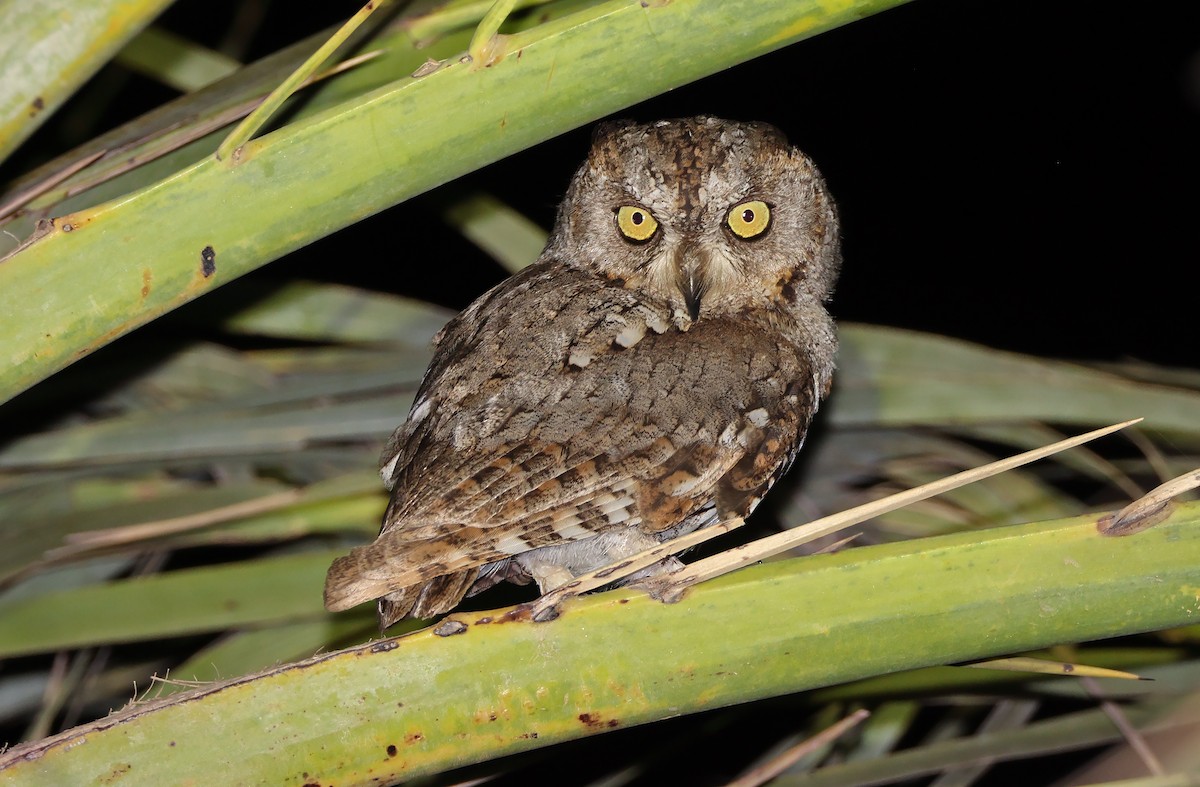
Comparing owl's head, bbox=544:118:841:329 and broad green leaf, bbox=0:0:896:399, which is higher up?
owl's head, bbox=544:118:841:329

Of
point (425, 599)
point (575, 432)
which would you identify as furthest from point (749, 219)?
point (425, 599)

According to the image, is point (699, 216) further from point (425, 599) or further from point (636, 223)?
point (425, 599)

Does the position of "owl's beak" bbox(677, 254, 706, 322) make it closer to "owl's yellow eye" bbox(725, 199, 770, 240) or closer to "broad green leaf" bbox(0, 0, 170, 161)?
"owl's yellow eye" bbox(725, 199, 770, 240)

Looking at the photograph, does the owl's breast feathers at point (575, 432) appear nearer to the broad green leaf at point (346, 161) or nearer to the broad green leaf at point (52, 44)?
the broad green leaf at point (346, 161)

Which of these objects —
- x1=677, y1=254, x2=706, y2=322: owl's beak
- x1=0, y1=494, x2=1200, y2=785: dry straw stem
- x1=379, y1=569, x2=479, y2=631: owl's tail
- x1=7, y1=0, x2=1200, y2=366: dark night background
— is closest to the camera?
x1=0, y1=494, x2=1200, y2=785: dry straw stem

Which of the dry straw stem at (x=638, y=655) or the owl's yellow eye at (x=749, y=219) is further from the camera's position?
the owl's yellow eye at (x=749, y=219)

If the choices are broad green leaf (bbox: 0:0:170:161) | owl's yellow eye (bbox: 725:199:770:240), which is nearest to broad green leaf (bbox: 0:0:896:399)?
broad green leaf (bbox: 0:0:170:161)

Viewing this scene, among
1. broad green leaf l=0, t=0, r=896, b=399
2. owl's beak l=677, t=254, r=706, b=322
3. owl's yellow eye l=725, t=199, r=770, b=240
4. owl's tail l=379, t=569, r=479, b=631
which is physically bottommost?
owl's tail l=379, t=569, r=479, b=631

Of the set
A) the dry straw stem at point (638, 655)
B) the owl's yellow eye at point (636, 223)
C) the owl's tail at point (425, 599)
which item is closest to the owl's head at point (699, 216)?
the owl's yellow eye at point (636, 223)

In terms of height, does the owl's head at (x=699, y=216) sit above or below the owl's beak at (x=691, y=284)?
above

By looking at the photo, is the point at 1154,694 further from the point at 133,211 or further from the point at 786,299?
the point at 133,211
